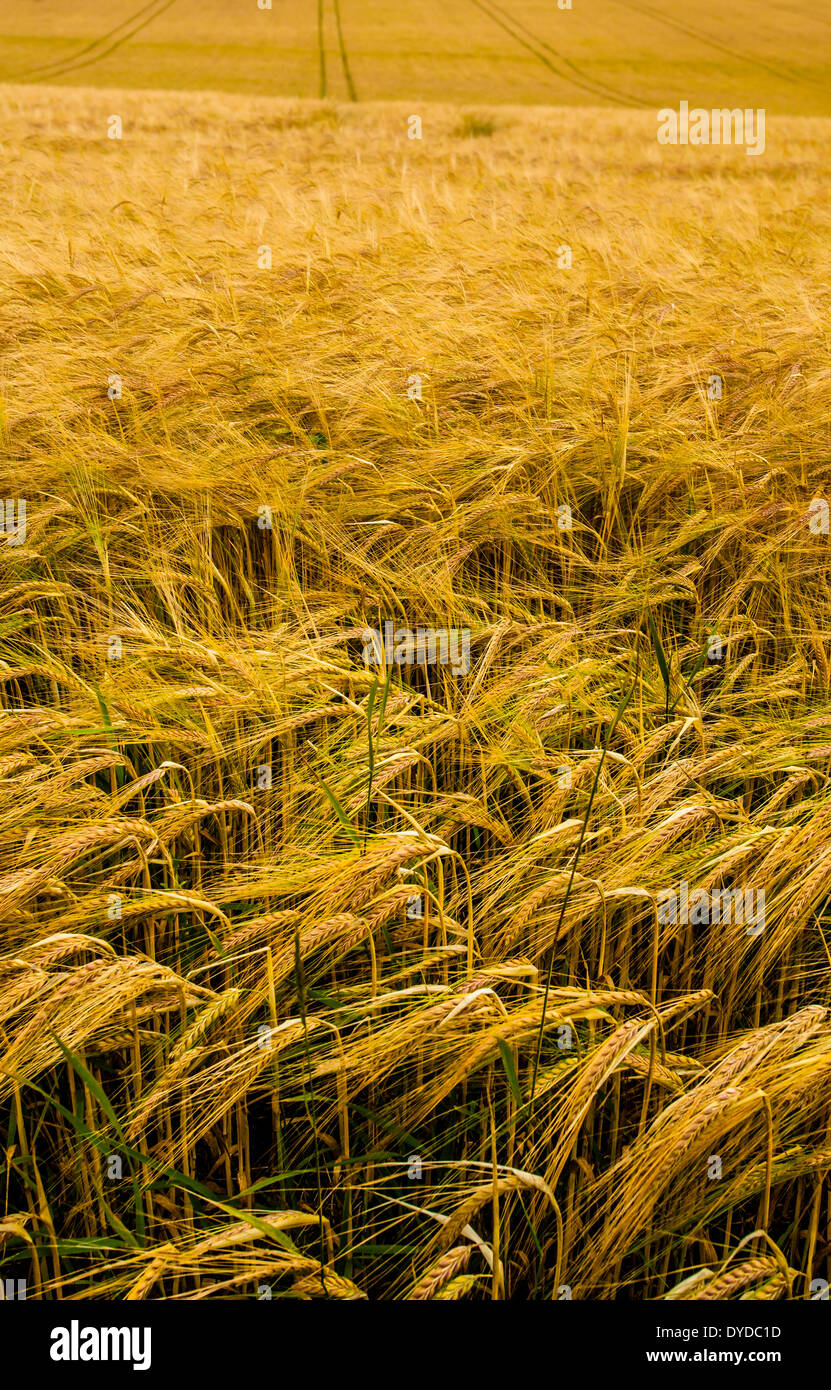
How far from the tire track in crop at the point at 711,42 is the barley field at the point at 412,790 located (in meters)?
37.5

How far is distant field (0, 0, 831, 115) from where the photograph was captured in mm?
28406

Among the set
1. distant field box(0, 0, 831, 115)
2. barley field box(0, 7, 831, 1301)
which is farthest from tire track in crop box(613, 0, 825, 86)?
barley field box(0, 7, 831, 1301)

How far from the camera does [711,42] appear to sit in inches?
1527

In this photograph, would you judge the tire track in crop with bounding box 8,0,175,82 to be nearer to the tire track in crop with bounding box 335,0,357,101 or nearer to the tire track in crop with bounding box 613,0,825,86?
the tire track in crop with bounding box 335,0,357,101

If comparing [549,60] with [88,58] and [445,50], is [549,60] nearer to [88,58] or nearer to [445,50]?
[445,50]

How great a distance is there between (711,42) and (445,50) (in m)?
12.0

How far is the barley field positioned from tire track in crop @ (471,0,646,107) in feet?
97.9

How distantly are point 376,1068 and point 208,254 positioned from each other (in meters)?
4.16

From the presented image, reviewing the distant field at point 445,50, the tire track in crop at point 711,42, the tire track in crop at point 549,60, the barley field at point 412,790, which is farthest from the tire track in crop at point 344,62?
the barley field at point 412,790

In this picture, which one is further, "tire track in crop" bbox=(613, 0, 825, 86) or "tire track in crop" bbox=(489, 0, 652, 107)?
"tire track in crop" bbox=(613, 0, 825, 86)

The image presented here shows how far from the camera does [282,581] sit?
226 centimetres

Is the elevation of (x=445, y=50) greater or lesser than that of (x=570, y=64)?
greater

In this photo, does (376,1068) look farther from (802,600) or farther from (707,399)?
(707,399)

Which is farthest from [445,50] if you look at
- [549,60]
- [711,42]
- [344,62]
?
[711,42]
